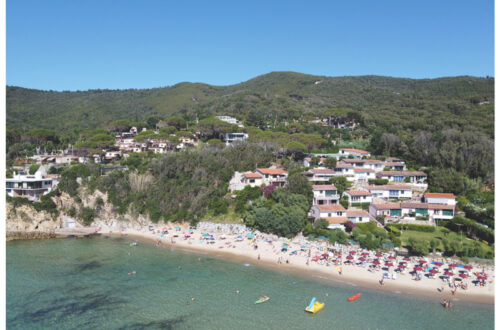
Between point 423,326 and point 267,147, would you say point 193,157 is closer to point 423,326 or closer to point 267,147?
point 267,147

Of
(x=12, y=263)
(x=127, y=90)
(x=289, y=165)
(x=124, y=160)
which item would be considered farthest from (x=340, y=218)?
(x=127, y=90)

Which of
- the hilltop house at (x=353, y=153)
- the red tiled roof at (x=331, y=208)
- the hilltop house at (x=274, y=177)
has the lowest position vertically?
the red tiled roof at (x=331, y=208)

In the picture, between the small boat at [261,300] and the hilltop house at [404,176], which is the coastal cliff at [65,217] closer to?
the small boat at [261,300]

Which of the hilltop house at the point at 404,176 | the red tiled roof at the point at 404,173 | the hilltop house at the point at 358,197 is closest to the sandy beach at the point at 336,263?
the hilltop house at the point at 358,197

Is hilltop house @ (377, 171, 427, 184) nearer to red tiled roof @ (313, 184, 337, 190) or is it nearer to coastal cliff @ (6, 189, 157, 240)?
red tiled roof @ (313, 184, 337, 190)

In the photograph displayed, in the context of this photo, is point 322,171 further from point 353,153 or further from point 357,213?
point 353,153

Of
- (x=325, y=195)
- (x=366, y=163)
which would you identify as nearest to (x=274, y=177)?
(x=325, y=195)
